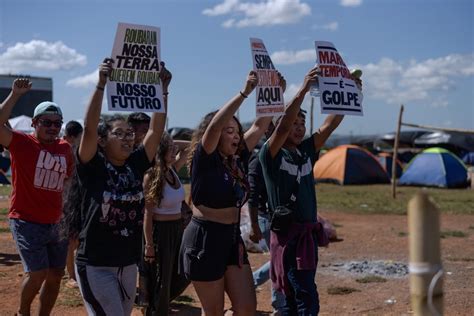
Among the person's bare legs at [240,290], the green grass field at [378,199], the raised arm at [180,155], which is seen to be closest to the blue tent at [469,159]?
the green grass field at [378,199]

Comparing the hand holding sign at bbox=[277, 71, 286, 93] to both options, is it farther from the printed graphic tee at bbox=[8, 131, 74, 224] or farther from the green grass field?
the green grass field

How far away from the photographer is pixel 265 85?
5.44m

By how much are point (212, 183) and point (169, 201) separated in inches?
60.5

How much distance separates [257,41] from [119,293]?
236 cm

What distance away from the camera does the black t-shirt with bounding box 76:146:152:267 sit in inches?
167

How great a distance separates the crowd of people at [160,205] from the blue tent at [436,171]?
20.1 metres

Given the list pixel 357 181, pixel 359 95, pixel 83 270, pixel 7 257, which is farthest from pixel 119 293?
pixel 357 181

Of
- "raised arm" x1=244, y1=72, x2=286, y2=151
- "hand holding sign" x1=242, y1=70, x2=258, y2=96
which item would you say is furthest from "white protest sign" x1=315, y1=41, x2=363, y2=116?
"hand holding sign" x1=242, y1=70, x2=258, y2=96

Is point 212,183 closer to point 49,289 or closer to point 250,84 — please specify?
point 250,84

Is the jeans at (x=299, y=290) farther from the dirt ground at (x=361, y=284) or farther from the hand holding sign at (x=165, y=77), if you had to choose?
the dirt ground at (x=361, y=284)

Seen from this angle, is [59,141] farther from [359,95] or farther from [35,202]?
[359,95]

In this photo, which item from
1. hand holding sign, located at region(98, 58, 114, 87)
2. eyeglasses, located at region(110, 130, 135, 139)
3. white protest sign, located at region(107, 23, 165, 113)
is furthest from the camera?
white protest sign, located at region(107, 23, 165, 113)

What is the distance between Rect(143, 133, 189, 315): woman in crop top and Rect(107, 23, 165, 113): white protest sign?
1.13 metres

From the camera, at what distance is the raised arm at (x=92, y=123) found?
13.4 ft
